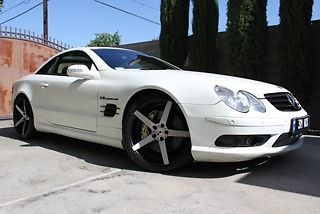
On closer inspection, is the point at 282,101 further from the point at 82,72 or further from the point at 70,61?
the point at 70,61

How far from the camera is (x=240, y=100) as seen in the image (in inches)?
161

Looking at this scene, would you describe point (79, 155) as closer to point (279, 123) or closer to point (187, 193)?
point (187, 193)

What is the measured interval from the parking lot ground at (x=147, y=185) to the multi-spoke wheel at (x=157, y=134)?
0.15 meters

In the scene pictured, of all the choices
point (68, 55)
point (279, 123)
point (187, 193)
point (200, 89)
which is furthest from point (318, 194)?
point (68, 55)

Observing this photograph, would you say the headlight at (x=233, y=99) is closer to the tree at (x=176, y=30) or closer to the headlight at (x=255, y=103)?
the headlight at (x=255, y=103)

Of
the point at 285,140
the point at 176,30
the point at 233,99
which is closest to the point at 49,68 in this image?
the point at 233,99

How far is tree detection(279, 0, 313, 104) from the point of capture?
306 inches

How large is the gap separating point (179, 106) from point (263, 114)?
2.63ft

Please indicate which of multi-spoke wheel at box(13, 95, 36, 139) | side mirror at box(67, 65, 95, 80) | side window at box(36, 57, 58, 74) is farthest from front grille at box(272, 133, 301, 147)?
multi-spoke wheel at box(13, 95, 36, 139)

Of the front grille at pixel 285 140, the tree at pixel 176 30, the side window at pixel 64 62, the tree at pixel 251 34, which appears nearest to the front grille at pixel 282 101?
the front grille at pixel 285 140

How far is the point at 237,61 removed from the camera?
8781 mm

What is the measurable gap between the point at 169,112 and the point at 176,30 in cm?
646

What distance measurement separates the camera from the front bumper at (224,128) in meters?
3.97

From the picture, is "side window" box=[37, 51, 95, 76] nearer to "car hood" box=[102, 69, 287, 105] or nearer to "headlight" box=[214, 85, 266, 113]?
"car hood" box=[102, 69, 287, 105]
